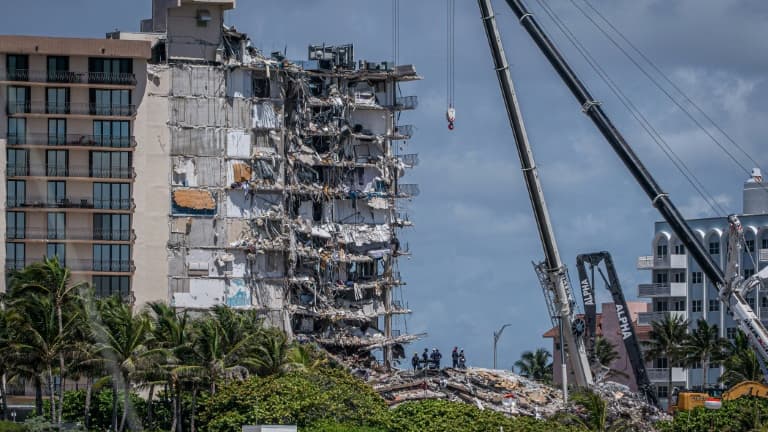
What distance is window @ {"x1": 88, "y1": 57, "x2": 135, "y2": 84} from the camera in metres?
163

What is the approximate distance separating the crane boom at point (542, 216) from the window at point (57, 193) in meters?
44.1

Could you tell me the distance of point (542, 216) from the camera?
134250 mm

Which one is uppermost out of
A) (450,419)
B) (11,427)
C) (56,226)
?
(56,226)

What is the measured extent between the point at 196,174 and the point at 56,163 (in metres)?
12.1

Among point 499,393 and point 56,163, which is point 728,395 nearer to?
point 499,393

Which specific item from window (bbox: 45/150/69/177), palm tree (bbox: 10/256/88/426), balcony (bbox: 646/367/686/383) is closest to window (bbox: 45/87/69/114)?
window (bbox: 45/150/69/177)

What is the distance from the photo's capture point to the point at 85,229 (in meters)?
162

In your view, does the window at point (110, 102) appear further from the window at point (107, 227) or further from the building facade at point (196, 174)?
the window at point (107, 227)

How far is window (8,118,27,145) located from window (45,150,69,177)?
8.38 ft

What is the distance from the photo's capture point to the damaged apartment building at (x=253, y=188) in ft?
541

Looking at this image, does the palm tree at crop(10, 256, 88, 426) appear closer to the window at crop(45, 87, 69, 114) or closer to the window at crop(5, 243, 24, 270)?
the window at crop(5, 243, 24, 270)

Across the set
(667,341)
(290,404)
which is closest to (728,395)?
(290,404)

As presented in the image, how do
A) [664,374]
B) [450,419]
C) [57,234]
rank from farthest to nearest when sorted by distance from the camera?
1. [664,374]
2. [57,234]
3. [450,419]

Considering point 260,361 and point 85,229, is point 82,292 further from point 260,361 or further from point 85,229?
point 85,229
